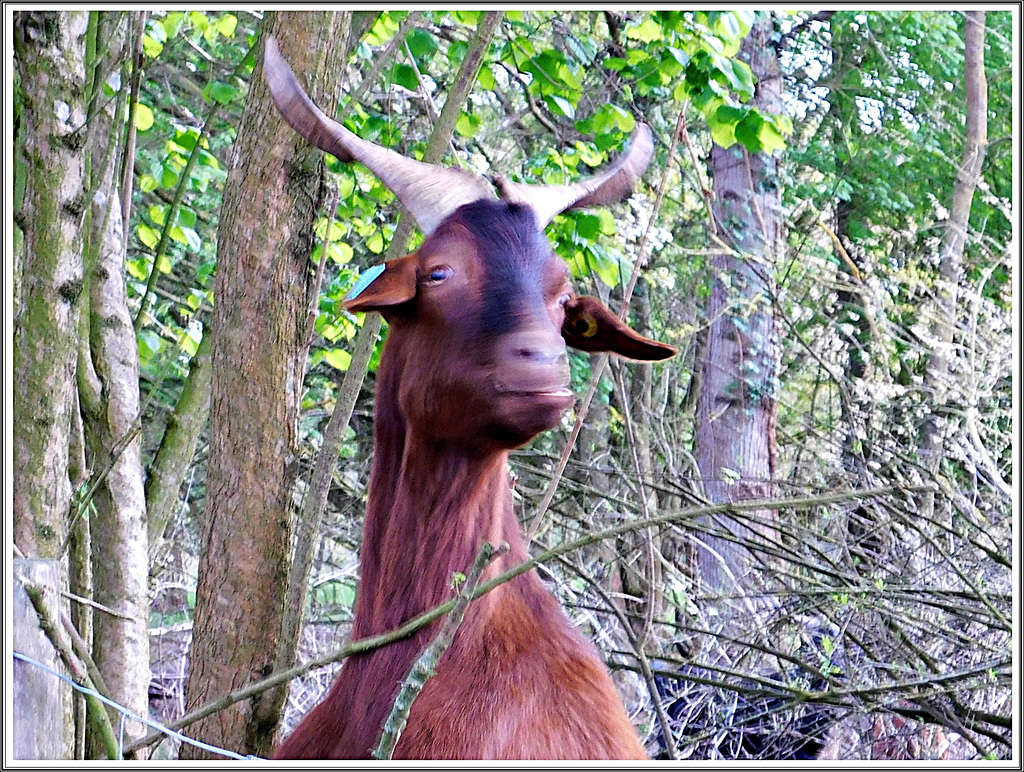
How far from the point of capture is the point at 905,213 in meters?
9.13

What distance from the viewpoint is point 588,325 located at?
119 inches

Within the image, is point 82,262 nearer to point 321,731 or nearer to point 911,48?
point 321,731

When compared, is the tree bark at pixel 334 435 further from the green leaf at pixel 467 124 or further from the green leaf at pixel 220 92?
the green leaf at pixel 220 92

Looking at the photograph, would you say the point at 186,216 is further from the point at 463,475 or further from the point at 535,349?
the point at 535,349

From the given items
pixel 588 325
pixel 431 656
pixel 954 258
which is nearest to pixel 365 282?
pixel 588 325

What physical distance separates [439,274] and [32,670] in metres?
1.23

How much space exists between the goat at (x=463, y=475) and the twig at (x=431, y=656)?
737 millimetres

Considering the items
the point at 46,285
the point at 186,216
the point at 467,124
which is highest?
the point at 467,124

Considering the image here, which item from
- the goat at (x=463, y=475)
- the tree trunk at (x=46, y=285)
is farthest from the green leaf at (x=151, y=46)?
the goat at (x=463, y=475)

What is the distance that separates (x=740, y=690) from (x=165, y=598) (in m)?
5.24

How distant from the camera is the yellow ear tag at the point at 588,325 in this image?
3017mm

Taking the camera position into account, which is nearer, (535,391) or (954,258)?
(535,391)

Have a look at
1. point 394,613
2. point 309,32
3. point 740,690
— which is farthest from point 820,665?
point 309,32

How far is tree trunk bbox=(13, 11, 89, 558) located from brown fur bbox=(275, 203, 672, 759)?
2.96ft
